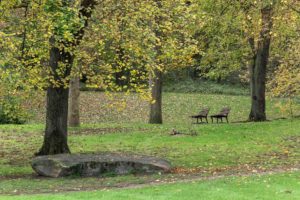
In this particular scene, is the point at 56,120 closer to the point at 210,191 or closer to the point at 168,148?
the point at 168,148

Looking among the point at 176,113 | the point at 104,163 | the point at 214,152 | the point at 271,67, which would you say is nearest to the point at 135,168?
the point at 104,163

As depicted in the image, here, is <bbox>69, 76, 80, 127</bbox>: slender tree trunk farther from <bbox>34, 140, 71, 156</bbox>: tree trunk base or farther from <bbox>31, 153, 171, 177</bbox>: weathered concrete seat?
<bbox>31, 153, 171, 177</bbox>: weathered concrete seat

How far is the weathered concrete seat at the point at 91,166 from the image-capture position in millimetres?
13547

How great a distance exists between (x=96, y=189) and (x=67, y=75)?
4.61 metres

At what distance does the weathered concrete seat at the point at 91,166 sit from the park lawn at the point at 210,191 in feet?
6.76

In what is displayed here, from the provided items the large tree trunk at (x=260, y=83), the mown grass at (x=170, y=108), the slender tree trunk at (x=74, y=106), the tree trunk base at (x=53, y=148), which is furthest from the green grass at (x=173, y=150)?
the mown grass at (x=170, y=108)

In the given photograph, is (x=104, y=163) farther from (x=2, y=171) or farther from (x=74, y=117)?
(x=74, y=117)

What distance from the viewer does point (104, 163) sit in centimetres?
1376

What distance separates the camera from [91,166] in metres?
13.7

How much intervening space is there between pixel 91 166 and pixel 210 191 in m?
4.12

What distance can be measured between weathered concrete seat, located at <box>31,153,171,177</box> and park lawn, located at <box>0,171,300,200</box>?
6.76 feet

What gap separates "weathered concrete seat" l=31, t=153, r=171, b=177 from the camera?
13.5 m

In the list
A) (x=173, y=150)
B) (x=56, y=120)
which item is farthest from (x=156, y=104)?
(x=56, y=120)

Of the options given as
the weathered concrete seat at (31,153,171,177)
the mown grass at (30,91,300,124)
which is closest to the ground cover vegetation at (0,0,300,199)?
the weathered concrete seat at (31,153,171,177)
